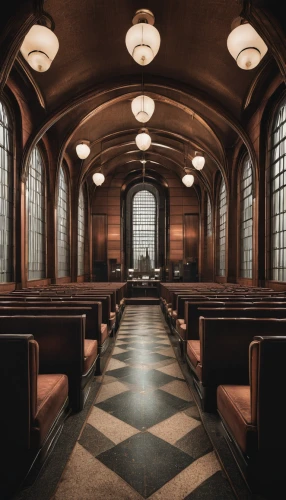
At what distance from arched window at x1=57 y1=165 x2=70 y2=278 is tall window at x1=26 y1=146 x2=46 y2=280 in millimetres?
1317

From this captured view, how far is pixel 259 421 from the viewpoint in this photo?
1439 millimetres

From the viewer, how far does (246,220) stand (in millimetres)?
8727

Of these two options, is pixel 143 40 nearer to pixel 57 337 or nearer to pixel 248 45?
pixel 248 45

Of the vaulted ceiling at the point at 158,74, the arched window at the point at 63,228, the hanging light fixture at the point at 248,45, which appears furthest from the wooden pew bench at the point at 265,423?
the arched window at the point at 63,228

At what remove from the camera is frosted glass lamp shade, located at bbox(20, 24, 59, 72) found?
3.59m

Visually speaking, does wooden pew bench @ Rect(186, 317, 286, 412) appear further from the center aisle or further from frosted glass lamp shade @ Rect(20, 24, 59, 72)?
frosted glass lamp shade @ Rect(20, 24, 59, 72)

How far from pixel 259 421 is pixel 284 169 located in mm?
5817

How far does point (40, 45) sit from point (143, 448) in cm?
425

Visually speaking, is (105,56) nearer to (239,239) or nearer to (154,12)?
(154,12)

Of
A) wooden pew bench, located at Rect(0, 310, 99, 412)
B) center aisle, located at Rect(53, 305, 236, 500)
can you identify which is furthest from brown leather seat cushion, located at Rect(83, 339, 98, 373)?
center aisle, located at Rect(53, 305, 236, 500)

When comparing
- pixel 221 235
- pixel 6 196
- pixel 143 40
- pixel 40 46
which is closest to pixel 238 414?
pixel 143 40

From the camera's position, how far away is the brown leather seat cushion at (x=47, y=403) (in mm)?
1533

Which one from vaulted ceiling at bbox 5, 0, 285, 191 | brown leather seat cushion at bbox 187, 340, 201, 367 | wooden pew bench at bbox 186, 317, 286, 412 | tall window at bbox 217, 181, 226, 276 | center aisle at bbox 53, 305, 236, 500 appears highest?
vaulted ceiling at bbox 5, 0, 285, 191

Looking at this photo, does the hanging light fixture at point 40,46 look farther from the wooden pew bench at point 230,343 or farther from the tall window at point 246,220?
the tall window at point 246,220
